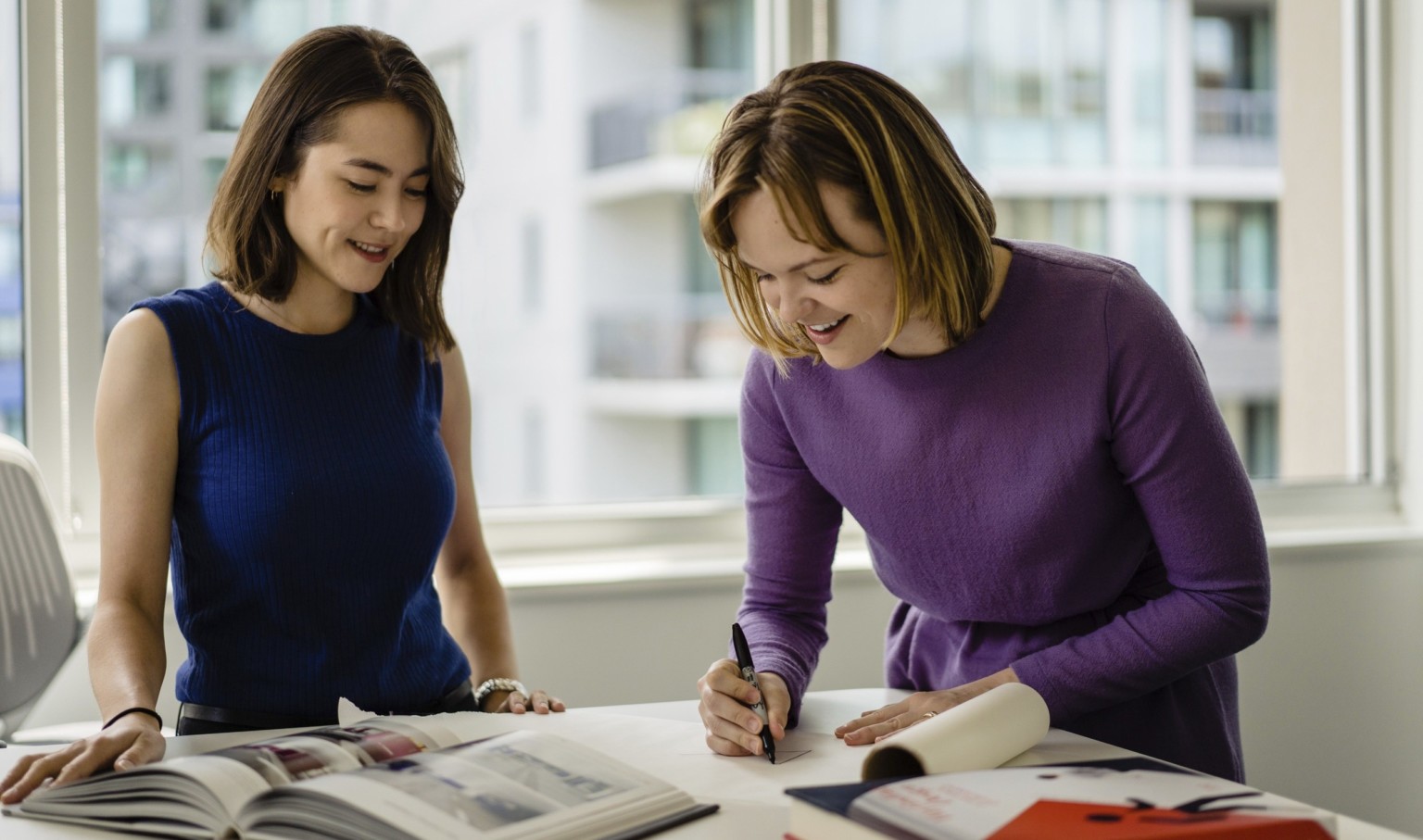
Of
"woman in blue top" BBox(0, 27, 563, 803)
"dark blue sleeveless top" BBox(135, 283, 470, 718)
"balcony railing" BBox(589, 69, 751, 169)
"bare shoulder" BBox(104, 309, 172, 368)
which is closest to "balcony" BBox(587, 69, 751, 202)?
"balcony railing" BBox(589, 69, 751, 169)

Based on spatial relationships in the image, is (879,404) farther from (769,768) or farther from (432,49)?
(432,49)

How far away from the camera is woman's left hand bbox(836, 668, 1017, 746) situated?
1.19 meters

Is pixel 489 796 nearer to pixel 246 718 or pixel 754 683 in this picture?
pixel 754 683

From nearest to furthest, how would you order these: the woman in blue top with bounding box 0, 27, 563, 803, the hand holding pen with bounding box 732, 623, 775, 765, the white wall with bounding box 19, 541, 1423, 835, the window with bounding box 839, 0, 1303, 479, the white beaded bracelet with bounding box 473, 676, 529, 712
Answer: the hand holding pen with bounding box 732, 623, 775, 765, the woman in blue top with bounding box 0, 27, 563, 803, the white beaded bracelet with bounding box 473, 676, 529, 712, the white wall with bounding box 19, 541, 1423, 835, the window with bounding box 839, 0, 1303, 479

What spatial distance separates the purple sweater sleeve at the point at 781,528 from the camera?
1.44 metres

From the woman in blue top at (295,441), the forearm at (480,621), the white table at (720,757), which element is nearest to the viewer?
the white table at (720,757)

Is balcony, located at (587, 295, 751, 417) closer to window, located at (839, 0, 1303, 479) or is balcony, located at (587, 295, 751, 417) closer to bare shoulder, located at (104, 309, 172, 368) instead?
window, located at (839, 0, 1303, 479)

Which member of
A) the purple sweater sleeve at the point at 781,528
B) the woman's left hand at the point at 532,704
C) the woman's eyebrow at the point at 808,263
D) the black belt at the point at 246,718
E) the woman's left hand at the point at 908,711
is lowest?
the black belt at the point at 246,718

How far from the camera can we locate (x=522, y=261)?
8.98ft

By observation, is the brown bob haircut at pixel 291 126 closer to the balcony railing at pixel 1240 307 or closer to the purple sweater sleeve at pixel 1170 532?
the purple sweater sleeve at pixel 1170 532

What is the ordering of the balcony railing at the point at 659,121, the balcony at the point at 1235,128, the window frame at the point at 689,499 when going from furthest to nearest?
the balcony at the point at 1235,128
the balcony railing at the point at 659,121
the window frame at the point at 689,499

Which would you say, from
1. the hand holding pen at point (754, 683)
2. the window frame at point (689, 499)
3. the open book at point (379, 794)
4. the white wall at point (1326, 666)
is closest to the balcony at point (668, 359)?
the window frame at point (689, 499)

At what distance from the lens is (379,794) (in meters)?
0.86

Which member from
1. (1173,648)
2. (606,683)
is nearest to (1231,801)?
(1173,648)
